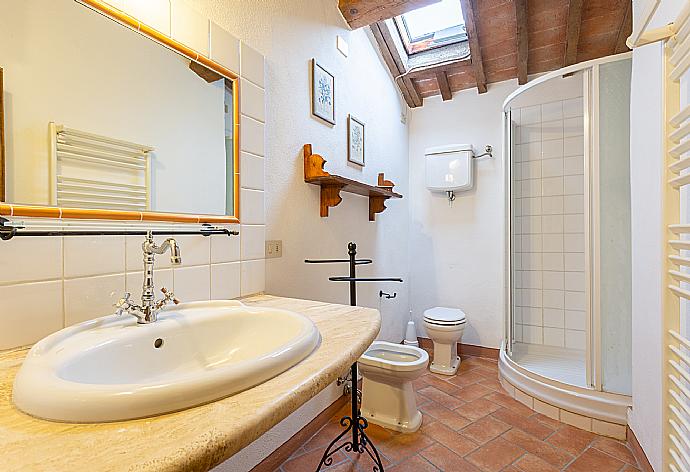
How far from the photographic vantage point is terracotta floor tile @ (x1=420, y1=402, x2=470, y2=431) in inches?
80.2

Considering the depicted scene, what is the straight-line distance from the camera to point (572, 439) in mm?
1901

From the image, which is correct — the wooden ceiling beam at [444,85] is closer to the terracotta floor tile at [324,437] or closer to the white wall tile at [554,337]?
the white wall tile at [554,337]

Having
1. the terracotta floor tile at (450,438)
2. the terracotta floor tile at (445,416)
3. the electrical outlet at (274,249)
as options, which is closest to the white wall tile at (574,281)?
the terracotta floor tile at (445,416)

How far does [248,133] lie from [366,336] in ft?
3.42

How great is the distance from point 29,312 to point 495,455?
6.58 ft

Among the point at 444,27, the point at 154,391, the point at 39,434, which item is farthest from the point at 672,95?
the point at 444,27

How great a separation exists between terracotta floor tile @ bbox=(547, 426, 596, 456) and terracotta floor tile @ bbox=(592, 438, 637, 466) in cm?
4

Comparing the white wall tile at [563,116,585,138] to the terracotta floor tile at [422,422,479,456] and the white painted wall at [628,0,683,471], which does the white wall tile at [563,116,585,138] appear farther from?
the terracotta floor tile at [422,422,479,456]

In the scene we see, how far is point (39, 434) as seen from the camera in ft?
1.52

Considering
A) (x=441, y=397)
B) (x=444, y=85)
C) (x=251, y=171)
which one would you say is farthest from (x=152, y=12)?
(x=444, y=85)

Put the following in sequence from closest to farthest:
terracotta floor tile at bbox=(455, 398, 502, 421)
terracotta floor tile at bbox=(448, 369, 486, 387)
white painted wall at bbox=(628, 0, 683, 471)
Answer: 1. white painted wall at bbox=(628, 0, 683, 471)
2. terracotta floor tile at bbox=(455, 398, 502, 421)
3. terracotta floor tile at bbox=(448, 369, 486, 387)

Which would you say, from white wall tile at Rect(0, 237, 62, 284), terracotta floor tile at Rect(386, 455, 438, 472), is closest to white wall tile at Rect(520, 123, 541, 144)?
terracotta floor tile at Rect(386, 455, 438, 472)

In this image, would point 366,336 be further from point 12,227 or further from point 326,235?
point 326,235

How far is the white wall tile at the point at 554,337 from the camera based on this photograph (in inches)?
111
